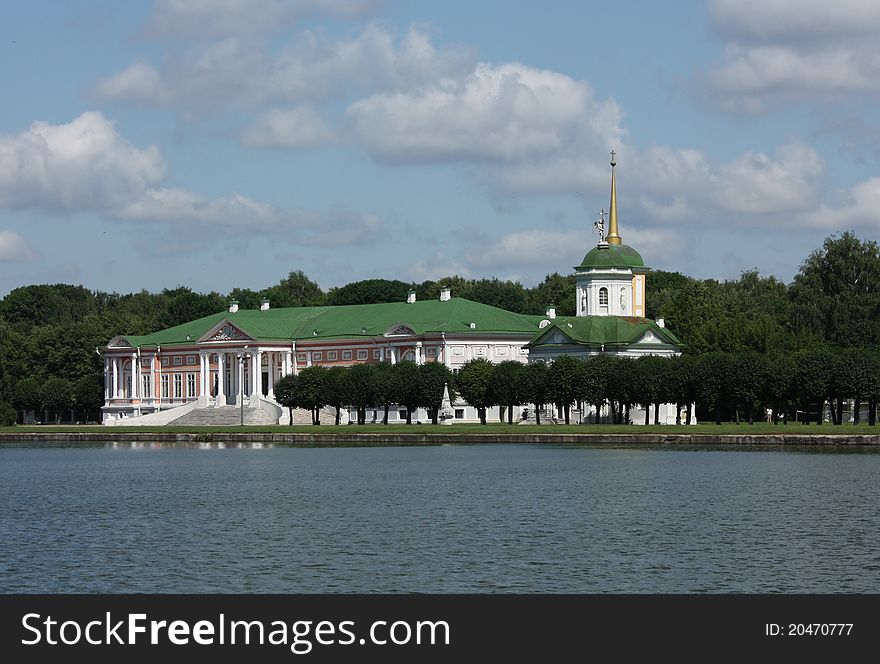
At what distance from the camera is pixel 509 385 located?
9188 centimetres

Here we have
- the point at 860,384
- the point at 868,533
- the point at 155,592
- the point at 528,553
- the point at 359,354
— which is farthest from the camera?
the point at 359,354

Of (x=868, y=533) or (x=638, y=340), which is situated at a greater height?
(x=638, y=340)

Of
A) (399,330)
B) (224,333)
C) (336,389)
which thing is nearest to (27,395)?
(224,333)

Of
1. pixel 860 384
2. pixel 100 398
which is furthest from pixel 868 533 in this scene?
pixel 100 398

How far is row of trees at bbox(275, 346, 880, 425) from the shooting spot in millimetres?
81188

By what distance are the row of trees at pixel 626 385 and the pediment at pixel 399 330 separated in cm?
970

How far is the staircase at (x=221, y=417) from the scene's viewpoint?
365 ft

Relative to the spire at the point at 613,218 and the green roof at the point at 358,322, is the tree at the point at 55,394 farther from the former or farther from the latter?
the spire at the point at 613,218

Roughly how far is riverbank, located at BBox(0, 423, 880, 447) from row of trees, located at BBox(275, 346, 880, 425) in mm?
2091
